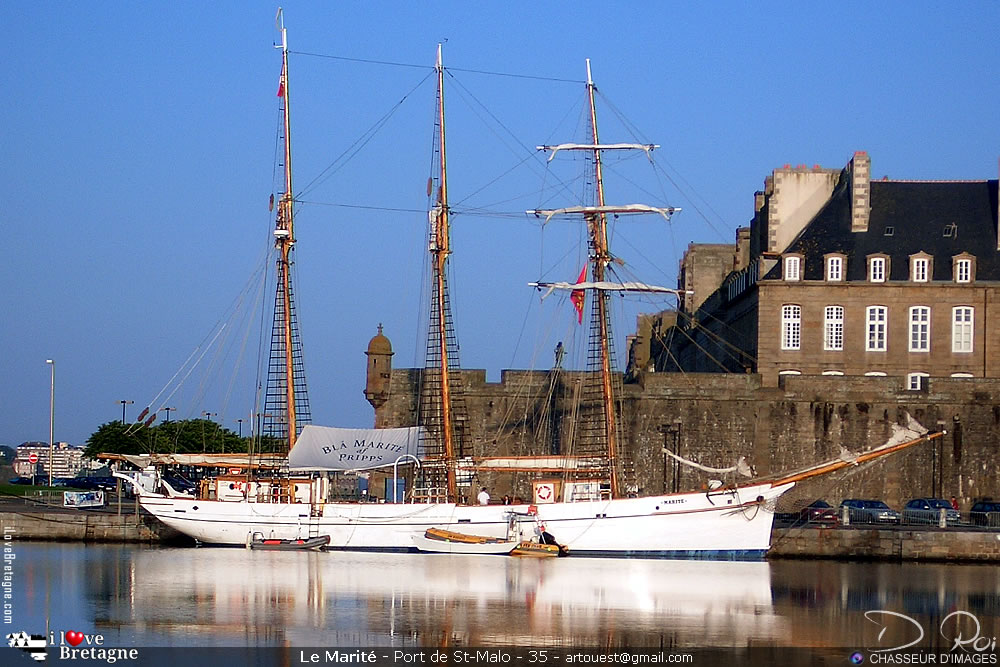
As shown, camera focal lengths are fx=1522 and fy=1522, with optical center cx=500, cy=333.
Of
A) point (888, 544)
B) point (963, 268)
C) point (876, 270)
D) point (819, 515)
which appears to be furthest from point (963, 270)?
point (888, 544)

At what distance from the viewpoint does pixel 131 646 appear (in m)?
21.2

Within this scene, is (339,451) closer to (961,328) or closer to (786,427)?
(786,427)

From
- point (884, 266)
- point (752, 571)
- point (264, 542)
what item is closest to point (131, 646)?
point (752, 571)

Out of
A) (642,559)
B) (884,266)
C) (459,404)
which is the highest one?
(884,266)

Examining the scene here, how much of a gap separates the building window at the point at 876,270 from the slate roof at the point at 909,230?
272mm

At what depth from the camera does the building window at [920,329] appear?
52497 millimetres

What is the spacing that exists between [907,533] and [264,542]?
17.7 metres

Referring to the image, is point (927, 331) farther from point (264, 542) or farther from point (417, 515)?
point (264, 542)

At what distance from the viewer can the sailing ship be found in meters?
41.2

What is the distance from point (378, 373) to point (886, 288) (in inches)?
705

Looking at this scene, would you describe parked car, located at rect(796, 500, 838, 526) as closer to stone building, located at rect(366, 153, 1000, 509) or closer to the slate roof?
stone building, located at rect(366, 153, 1000, 509)

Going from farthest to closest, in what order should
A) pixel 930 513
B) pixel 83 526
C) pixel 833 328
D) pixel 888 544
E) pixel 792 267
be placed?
pixel 792 267, pixel 833 328, pixel 930 513, pixel 83 526, pixel 888 544

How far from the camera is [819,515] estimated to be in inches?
1843

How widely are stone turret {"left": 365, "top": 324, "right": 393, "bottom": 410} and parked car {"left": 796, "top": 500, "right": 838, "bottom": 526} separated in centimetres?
1497
